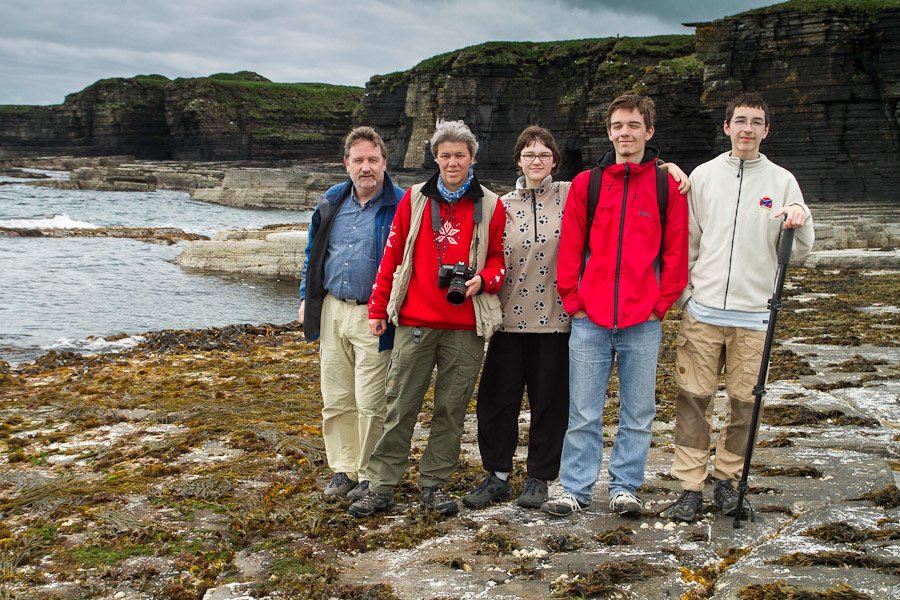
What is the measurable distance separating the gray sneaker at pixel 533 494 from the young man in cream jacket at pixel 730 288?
729mm

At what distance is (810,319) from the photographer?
40.4 feet

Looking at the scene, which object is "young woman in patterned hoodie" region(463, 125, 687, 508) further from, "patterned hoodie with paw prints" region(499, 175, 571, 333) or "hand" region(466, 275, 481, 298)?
"hand" region(466, 275, 481, 298)

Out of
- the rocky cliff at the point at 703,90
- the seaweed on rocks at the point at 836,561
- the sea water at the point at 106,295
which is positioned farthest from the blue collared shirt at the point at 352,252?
the rocky cliff at the point at 703,90

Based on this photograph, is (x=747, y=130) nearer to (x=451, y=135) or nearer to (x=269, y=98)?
(x=451, y=135)

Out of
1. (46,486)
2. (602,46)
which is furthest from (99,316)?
(602,46)

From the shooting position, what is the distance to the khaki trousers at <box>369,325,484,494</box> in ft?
15.1

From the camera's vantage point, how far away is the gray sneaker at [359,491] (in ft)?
15.7

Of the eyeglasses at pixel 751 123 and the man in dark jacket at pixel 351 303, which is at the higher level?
the eyeglasses at pixel 751 123

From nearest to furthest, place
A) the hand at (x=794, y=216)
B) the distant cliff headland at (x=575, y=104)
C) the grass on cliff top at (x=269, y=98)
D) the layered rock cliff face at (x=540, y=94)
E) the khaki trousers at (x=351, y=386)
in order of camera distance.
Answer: the hand at (x=794, y=216)
the khaki trousers at (x=351, y=386)
the distant cliff headland at (x=575, y=104)
the layered rock cliff face at (x=540, y=94)
the grass on cliff top at (x=269, y=98)

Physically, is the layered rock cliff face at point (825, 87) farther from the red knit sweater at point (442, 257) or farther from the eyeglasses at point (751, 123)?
the red knit sweater at point (442, 257)

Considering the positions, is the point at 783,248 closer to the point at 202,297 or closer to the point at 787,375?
the point at 787,375

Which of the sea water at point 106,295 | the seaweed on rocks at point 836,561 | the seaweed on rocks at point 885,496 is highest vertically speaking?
the seaweed on rocks at point 885,496

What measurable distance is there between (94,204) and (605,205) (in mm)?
52585

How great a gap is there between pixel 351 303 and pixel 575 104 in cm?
5102
